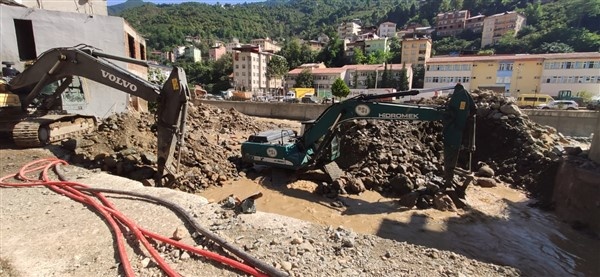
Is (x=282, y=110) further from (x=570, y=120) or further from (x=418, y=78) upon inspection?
(x=418, y=78)

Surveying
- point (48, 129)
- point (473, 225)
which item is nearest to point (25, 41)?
point (48, 129)

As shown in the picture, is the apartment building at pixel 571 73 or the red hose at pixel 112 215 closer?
the red hose at pixel 112 215

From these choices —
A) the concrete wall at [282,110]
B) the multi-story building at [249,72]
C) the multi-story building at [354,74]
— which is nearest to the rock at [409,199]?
the concrete wall at [282,110]

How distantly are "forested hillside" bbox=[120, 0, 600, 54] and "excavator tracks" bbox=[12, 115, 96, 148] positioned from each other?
3075 inches

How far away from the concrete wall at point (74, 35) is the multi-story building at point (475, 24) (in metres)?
102

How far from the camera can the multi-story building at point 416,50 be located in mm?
63812

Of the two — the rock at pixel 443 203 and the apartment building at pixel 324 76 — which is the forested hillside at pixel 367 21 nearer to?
the apartment building at pixel 324 76

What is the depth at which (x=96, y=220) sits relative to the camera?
4.46m

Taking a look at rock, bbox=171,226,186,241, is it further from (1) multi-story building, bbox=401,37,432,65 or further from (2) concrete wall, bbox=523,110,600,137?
(1) multi-story building, bbox=401,37,432,65

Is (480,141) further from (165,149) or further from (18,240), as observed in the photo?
(18,240)

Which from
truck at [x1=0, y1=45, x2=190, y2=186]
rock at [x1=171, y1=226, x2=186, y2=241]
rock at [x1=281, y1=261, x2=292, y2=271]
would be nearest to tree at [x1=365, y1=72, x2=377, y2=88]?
truck at [x1=0, y1=45, x2=190, y2=186]

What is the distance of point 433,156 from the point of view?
1080cm

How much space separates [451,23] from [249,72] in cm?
7122

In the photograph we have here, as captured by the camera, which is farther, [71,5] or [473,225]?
[71,5]
